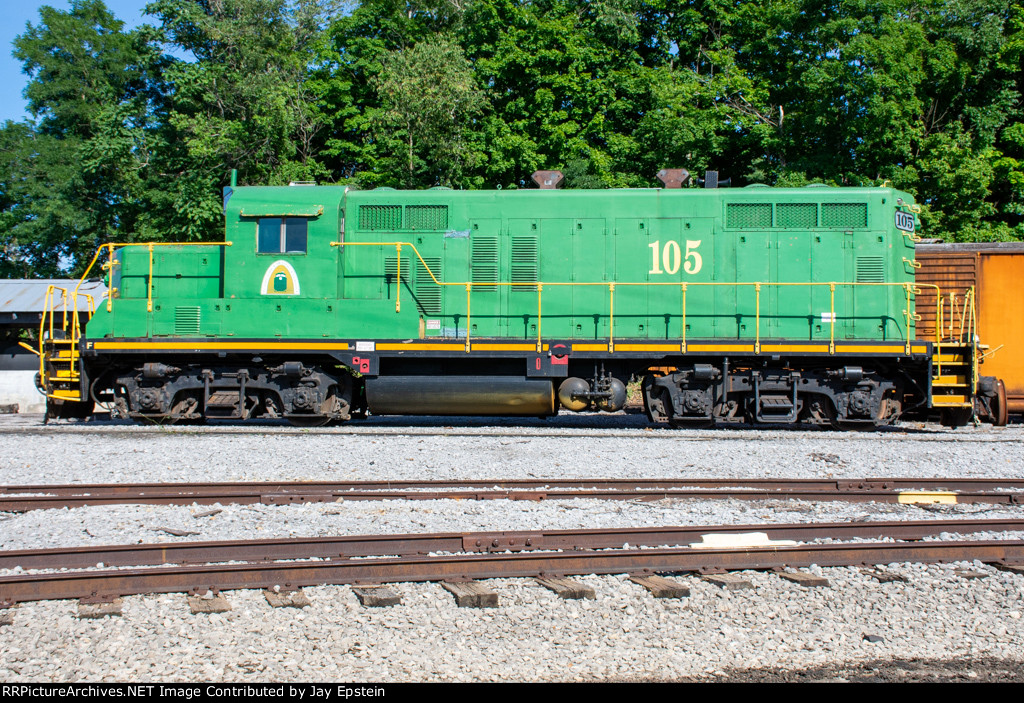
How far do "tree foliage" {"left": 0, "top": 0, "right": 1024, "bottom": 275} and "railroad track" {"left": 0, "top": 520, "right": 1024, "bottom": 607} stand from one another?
52.2 ft

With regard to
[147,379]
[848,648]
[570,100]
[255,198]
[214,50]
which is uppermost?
[214,50]

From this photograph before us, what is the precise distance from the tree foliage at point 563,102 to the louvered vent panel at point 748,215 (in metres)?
8.88

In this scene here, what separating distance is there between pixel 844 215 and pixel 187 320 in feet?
31.1

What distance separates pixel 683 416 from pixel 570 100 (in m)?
15.8

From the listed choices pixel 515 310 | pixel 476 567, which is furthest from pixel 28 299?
pixel 476 567

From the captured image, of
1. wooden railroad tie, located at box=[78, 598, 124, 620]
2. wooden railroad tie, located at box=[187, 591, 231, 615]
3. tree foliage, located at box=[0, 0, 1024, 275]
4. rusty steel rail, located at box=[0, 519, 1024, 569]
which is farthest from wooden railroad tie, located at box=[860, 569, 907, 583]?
tree foliage, located at box=[0, 0, 1024, 275]

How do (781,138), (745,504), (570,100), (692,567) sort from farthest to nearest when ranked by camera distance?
(570,100)
(781,138)
(745,504)
(692,567)

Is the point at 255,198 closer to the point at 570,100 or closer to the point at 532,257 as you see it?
the point at 532,257

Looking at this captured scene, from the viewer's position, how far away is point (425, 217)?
11.6 metres

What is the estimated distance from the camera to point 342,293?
452 inches

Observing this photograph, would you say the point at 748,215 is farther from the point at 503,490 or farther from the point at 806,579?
the point at 806,579

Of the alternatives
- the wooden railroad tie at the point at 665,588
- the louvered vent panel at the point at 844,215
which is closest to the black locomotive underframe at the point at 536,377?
the louvered vent panel at the point at 844,215

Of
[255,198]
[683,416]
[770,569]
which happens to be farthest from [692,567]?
[255,198]

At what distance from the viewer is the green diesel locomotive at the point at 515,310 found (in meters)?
11.0
